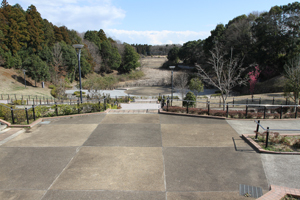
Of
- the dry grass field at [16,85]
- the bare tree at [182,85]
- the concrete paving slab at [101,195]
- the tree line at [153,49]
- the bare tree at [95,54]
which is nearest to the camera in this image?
the concrete paving slab at [101,195]

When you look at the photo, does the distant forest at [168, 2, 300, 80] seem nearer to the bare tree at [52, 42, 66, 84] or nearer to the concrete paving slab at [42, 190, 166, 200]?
the bare tree at [52, 42, 66, 84]

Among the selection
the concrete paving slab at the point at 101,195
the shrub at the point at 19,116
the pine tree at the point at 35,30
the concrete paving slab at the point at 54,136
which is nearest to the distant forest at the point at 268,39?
the concrete paving slab at the point at 54,136

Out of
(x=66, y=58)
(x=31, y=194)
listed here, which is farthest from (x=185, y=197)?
(x=66, y=58)

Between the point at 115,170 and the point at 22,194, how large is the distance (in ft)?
7.91

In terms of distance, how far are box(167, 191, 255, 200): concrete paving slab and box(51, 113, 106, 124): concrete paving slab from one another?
7017 millimetres

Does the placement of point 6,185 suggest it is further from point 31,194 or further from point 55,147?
point 55,147

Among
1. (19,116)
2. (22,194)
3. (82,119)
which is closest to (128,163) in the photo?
(22,194)

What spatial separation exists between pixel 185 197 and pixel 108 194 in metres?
1.89

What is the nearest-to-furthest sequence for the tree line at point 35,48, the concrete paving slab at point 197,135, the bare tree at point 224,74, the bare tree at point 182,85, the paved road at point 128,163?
the paved road at point 128,163, the concrete paving slab at point 197,135, the bare tree at point 224,74, the bare tree at point 182,85, the tree line at point 35,48

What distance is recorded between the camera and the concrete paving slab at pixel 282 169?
5.75 m

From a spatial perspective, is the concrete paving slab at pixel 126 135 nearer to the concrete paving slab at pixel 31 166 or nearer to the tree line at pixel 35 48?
the concrete paving slab at pixel 31 166

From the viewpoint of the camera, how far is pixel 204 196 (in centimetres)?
519

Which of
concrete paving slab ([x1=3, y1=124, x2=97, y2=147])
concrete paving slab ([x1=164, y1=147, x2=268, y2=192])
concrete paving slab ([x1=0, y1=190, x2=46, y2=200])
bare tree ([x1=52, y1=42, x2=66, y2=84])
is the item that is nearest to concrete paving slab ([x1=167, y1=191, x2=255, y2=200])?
concrete paving slab ([x1=164, y1=147, x2=268, y2=192])

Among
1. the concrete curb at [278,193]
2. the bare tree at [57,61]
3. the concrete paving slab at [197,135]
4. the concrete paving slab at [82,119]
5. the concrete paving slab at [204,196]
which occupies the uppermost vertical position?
the bare tree at [57,61]
